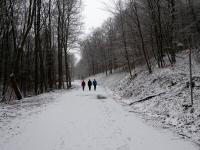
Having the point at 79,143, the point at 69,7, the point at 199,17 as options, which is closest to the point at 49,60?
the point at 69,7

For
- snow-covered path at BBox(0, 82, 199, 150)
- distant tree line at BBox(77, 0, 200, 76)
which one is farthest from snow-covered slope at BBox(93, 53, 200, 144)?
distant tree line at BBox(77, 0, 200, 76)

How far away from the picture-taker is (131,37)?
29625 mm

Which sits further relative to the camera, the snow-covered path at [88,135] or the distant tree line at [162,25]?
the distant tree line at [162,25]

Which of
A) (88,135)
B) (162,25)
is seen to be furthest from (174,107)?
(162,25)

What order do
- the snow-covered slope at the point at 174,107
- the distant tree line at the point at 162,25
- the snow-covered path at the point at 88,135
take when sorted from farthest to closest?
the distant tree line at the point at 162,25 < the snow-covered slope at the point at 174,107 < the snow-covered path at the point at 88,135

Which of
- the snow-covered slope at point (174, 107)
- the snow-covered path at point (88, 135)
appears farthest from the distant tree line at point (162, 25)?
the snow-covered path at point (88, 135)

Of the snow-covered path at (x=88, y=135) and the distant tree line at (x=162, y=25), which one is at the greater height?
the distant tree line at (x=162, y=25)

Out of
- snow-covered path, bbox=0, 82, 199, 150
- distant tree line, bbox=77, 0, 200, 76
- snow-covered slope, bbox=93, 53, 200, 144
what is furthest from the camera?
distant tree line, bbox=77, 0, 200, 76

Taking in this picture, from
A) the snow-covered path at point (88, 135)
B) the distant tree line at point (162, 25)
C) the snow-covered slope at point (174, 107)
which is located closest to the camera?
the snow-covered path at point (88, 135)

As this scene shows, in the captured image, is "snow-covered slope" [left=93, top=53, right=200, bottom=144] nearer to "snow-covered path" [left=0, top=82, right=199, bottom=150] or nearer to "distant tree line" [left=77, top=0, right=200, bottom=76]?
"snow-covered path" [left=0, top=82, right=199, bottom=150]

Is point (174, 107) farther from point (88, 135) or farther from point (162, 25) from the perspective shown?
point (162, 25)

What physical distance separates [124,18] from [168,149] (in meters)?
23.3

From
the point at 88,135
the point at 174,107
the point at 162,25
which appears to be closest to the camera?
the point at 88,135

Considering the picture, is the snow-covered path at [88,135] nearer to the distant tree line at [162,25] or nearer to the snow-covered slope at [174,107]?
the snow-covered slope at [174,107]
